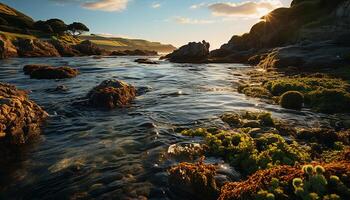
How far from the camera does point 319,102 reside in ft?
65.7

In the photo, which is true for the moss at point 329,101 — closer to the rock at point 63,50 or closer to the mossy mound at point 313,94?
the mossy mound at point 313,94

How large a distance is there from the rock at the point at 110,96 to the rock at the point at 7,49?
2076 inches

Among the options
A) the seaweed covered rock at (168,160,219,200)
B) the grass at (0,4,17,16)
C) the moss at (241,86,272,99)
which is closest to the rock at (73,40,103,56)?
the grass at (0,4,17,16)

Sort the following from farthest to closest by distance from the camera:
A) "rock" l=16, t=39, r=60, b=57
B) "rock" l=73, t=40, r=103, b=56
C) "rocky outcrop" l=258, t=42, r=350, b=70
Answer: "rock" l=73, t=40, r=103, b=56
"rock" l=16, t=39, r=60, b=57
"rocky outcrop" l=258, t=42, r=350, b=70

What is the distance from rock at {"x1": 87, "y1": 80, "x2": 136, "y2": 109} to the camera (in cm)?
1953

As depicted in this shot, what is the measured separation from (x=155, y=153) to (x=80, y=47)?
296 feet

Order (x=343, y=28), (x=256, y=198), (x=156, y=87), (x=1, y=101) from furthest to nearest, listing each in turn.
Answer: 1. (x=343, y=28)
2. (x=156, y=87)
3. (x=1, y=101)
4. (x=256, y=198)

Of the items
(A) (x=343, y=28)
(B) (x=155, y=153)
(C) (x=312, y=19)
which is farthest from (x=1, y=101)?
(C) (x=312, y=19)

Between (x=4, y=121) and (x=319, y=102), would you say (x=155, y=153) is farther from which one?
(x=319, y=102)

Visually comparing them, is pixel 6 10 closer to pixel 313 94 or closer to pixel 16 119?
pixel 16 119

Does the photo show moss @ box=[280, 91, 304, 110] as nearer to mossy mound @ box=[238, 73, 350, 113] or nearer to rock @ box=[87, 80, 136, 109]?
mossy mound @ box=[238, 73, 350, 113]

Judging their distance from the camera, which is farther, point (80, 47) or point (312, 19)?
point (80, 47)

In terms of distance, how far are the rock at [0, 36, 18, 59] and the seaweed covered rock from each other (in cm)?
6597

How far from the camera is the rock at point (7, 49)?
64.6 metres
